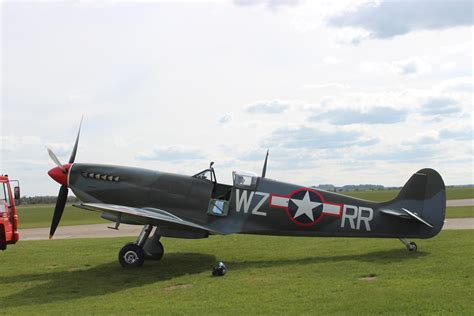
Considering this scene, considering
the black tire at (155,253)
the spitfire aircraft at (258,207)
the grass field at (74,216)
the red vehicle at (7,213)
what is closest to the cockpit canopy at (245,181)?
the spitfire aircraft at (258,207)

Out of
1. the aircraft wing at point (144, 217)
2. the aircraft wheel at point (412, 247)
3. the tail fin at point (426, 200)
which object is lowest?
the aircraft wheel at point (412, 247)

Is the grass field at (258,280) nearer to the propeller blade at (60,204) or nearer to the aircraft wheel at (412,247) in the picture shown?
the aircraft wheel at (412,247)

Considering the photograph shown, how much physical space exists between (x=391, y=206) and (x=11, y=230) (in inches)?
346

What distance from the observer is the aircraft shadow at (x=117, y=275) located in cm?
822

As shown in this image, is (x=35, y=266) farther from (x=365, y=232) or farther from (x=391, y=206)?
(x=391, y=206)

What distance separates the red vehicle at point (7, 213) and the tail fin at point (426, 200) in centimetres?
891

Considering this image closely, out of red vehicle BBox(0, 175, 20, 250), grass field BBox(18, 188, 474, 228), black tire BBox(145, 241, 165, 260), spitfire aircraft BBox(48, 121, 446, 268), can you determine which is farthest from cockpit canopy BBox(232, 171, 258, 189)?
→ grass field BBox(18, 188, 474, 228)

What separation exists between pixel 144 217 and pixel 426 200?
6.41 meters

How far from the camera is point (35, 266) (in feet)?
36.9

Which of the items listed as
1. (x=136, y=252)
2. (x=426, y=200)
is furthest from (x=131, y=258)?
(x=426, y=200)

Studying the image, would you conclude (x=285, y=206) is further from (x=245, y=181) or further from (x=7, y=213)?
(x=7, y=213)

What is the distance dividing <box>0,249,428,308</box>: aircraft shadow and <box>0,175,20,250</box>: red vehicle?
0.95m

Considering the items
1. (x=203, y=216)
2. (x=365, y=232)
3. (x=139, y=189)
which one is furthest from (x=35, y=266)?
(x=365, y=232)

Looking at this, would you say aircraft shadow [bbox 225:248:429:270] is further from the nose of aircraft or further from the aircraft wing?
the nose of aircraft
